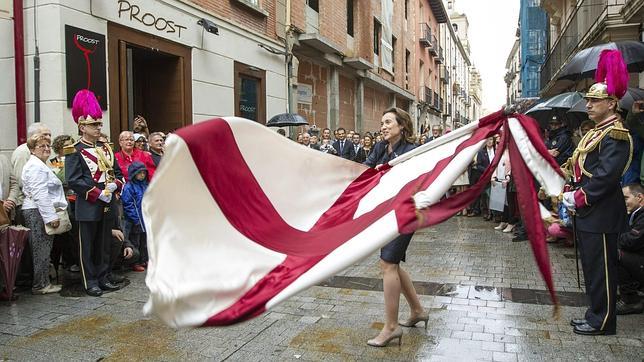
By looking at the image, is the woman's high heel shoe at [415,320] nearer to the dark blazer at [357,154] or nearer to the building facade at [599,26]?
the dark blazer at [357,154]

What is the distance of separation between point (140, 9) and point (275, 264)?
25.8 ft

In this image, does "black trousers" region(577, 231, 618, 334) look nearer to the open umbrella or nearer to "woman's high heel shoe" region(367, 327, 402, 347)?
"woman's high heel shoe" region(367, 327, 402, 347)

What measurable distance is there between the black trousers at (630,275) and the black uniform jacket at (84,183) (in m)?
5.40

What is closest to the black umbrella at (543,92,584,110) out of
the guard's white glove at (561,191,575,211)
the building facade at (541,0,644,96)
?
the building facade at (541,0,644,96)

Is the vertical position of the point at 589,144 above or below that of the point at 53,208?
above

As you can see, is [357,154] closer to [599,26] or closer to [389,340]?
[599,26]

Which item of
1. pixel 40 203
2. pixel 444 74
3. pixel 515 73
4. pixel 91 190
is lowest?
pixel 40 203

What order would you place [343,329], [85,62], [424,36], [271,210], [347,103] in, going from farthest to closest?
[424,36] < [347,103] < [85,62] < [343,329] < [271,210]

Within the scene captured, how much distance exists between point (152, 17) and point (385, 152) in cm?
668

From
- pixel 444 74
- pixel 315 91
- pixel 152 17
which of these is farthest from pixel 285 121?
pixel 444 74

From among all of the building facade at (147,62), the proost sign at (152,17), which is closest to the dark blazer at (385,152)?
the building facade at (147,62)

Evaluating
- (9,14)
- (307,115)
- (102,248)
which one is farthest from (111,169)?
(307,115)

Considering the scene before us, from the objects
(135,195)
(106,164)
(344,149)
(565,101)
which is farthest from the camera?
(344,149)

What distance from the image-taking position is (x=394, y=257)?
426cm
